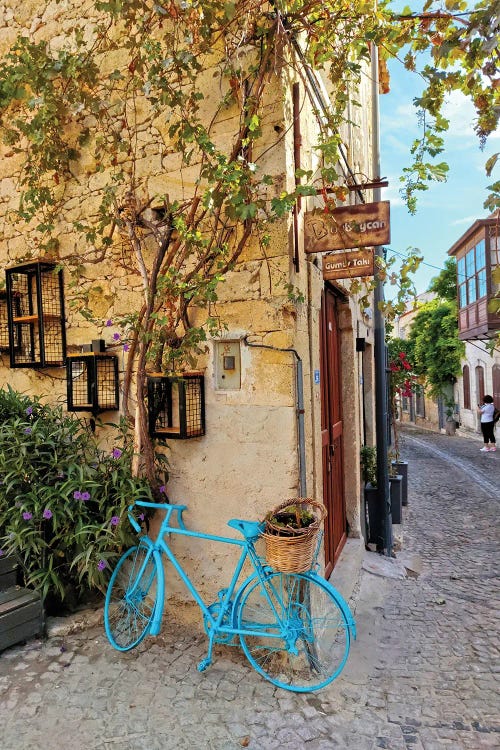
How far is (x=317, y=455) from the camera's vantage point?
3.41m

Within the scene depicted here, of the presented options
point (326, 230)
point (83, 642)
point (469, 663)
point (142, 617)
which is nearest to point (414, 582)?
point (469, 663)

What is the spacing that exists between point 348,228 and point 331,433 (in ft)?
6.51

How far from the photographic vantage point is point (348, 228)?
3.25 m

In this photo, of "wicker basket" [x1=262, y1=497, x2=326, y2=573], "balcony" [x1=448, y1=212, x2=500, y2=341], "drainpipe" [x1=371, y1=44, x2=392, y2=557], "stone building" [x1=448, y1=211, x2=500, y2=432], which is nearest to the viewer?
"wicker basket" [x1=262, y1=497, x2=326, y2=573]

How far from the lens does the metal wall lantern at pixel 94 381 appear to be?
3566mm

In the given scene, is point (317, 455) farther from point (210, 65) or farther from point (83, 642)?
point (210, 65)

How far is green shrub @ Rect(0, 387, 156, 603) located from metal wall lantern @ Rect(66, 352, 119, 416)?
255mm

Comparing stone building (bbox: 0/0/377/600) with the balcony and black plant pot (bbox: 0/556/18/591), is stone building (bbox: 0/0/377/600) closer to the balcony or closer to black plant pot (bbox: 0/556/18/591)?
black plant pot (bbox: 0/556/18/591)

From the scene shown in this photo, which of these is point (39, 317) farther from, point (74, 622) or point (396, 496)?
point (396, 496)

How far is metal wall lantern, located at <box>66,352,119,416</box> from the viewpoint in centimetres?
357

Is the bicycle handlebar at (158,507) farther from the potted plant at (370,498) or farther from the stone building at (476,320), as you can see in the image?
the stone building at (476,320)

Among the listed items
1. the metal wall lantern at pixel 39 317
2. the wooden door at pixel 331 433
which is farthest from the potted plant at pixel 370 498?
the metal wall lantern at pixel 39 317

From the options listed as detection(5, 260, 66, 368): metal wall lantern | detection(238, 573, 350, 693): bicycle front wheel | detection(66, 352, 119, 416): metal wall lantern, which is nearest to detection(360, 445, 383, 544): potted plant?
detection(238, 573, 350, 693): bicycle front wheel

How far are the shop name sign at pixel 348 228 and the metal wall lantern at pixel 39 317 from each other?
6.56ft
